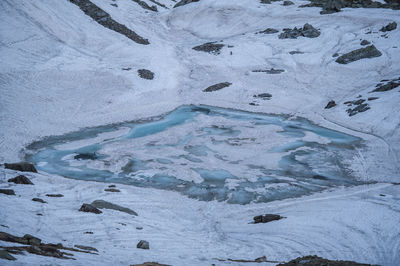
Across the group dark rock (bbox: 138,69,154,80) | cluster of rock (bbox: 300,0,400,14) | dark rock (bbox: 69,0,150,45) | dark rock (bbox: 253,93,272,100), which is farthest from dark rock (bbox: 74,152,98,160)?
cluster of rock (bbox: 300,0,400,14)

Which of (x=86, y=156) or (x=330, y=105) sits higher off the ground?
(x=86, y=156)

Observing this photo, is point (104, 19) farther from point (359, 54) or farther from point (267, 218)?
point (267, 218)

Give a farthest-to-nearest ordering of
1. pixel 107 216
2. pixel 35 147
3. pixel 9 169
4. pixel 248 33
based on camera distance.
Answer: pixel 248 33
pixel 35 147
pixel 9 169
pixel 107 216

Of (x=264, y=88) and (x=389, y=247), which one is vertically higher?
(x=389, y=247)

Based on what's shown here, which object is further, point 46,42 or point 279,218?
point 46,42

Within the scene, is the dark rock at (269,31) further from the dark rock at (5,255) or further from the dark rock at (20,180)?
the dark rock at (5,255)

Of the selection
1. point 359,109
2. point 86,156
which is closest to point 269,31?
point 359,109

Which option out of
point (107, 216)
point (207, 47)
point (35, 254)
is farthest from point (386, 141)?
point (207, 47)

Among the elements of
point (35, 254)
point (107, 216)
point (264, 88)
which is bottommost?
point (264, 88)

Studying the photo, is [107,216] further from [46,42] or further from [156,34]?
[156,34]
